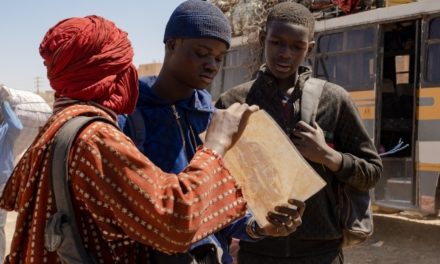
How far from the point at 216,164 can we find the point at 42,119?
5.42 metres

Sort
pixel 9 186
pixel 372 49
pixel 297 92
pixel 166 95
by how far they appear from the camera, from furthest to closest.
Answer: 1. pixel 372 49
2. pixel 297 92
3. pixel 166 95
4. pixel 9 186

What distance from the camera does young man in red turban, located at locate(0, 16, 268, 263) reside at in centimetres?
135

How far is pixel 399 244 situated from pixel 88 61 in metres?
6.74

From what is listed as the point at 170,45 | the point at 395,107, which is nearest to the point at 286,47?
the point at 170,45

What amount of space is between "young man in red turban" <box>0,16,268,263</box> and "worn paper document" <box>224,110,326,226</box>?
0.12 meters

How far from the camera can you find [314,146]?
7.29 feet

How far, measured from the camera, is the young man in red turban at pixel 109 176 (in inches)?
53.1

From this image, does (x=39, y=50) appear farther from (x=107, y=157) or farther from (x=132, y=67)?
(x=107, y=157)

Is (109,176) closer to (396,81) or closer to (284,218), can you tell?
(284,218)

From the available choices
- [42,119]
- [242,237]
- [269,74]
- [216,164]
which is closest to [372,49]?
[42,119]

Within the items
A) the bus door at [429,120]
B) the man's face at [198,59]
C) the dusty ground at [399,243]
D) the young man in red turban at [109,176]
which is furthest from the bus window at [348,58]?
the young man in red turban at [109,176]

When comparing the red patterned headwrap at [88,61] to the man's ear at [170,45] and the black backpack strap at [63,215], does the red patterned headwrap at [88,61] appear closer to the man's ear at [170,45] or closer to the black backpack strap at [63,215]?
the black backpack strap at [63,215]

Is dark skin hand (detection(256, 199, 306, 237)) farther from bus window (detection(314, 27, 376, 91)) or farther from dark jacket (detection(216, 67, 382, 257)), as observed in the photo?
bus window (detection(314, 27, 376, 91))

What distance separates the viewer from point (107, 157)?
1.35 meters
